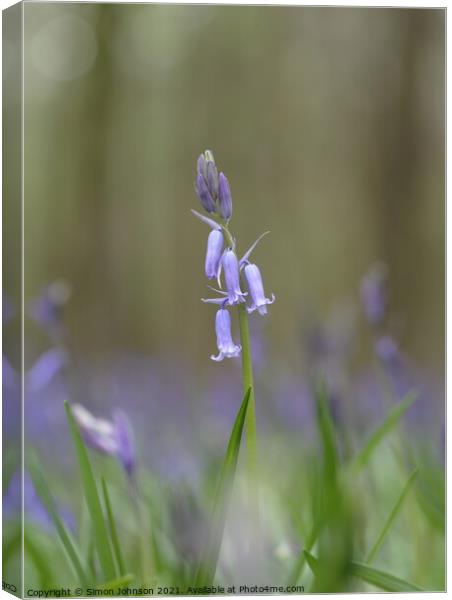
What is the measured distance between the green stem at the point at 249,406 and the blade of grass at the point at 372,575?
221 millimetres

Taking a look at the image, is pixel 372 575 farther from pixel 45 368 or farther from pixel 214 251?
pixel 45 368

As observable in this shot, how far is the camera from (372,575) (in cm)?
270

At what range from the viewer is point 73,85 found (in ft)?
14.9

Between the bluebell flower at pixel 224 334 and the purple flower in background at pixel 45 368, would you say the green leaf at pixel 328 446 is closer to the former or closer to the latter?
the bluebell flower at pixel 224 334

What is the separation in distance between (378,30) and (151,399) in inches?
104

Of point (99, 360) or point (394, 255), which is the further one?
point (99, 360)

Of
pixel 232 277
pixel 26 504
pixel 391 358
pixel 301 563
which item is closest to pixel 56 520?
pixel 26 504

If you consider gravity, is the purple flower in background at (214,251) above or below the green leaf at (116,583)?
above

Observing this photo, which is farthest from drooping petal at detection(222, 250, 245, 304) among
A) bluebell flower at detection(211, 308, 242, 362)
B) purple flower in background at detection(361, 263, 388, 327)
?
purple flower in background at detection(361, 263, 388, 327)

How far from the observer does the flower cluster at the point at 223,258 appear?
2463 millimetres

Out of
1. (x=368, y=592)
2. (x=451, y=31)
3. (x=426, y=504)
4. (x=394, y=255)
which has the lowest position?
(x=368, y=592)

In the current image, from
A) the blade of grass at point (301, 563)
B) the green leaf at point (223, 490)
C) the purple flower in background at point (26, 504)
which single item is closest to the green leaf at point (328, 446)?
the blade of grass at point (301, 563)

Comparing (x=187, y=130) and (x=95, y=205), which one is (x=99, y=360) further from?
(x=187, y=130)

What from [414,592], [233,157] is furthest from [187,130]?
[414,592]
